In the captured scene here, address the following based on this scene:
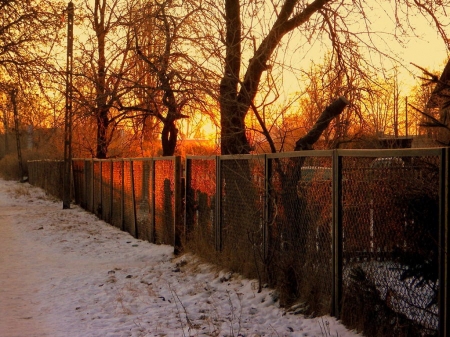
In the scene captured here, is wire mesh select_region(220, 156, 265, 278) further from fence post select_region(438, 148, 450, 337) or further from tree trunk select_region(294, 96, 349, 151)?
fence post select_region(438, 148, 450, 337)

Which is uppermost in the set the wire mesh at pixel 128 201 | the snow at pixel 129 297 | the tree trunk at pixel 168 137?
the tree trunk at pixel 168 137

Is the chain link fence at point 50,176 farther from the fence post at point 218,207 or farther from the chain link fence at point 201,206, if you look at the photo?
the fence post at point 218,207

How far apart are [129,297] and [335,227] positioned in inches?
126

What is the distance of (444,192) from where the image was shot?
212 inches

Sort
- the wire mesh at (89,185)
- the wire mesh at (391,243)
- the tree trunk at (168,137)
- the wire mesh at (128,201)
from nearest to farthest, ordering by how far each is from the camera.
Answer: the wire mesh at (391,243)
the wire mesh at (128,201)
the tree trunk at (168,137)
the wire mesh at (89,185)

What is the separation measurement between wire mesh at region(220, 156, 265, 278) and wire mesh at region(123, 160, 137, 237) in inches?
234

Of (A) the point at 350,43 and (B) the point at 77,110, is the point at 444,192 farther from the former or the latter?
(B) the point at 77,110

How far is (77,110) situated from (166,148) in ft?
12.1

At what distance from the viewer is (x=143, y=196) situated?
50.8ft

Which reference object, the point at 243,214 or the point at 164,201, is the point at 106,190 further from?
the point at 243,214

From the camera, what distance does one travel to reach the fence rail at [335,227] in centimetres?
569

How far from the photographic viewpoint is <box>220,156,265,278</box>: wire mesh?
9.20m

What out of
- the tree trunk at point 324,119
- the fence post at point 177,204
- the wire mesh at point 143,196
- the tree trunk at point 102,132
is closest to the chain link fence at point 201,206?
the fence post at point 177,204

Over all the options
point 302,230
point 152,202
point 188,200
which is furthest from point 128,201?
point 302,230
